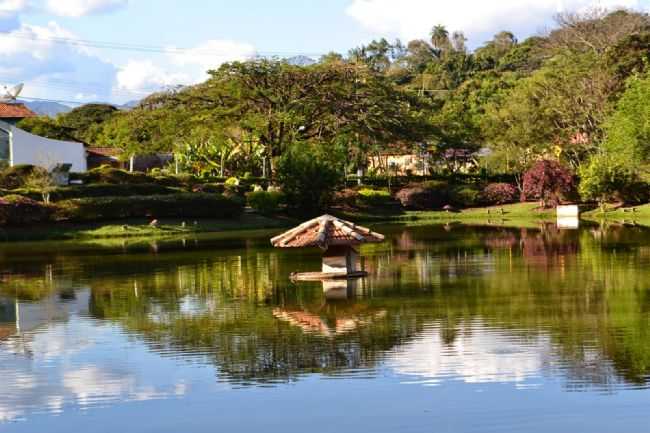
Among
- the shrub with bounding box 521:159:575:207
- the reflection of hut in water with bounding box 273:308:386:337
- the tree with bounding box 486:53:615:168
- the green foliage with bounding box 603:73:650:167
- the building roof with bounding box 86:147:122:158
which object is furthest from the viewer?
the building roof with bounding box 86:147:122:158

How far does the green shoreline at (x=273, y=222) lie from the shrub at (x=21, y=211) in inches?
15.5

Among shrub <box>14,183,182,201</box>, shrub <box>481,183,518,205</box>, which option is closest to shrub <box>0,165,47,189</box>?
shrub <box>14,183,182,201</box>

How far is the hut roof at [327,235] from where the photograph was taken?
2586 cm

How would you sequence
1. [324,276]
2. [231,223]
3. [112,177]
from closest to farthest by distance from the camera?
[324,276] → [231,223] → [112,177]

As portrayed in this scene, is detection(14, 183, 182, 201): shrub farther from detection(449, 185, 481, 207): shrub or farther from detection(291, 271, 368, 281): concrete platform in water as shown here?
detection(291, 271, 368, 281): concrete platform in water

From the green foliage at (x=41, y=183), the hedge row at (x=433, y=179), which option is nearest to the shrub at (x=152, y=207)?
the green foliage at (x=41, y=183)

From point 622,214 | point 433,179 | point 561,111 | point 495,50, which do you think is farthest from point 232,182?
point 495,50

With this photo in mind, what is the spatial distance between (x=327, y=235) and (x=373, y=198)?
40.1 meters

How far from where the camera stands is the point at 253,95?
2640 inches

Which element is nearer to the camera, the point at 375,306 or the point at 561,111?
the point at 375,306

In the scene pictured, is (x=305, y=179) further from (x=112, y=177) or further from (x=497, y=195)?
(x=497, y=195)

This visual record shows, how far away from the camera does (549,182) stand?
63.1 m

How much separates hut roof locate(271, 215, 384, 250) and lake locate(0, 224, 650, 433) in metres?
1.02

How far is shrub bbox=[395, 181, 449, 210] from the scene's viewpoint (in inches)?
2643
